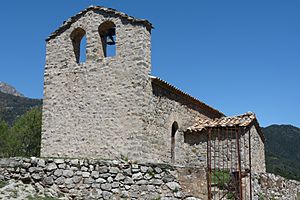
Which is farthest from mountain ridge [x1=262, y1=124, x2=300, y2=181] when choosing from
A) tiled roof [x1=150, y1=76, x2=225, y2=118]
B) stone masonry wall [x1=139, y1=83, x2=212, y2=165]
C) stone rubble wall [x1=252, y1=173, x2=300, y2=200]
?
stone masonry wall [x1=139, y1=83, x2=212, y2=165]

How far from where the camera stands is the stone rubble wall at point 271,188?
15113 mm

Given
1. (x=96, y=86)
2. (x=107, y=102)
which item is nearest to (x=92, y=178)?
(x=107, y=102)

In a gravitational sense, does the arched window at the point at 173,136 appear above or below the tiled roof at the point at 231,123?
below

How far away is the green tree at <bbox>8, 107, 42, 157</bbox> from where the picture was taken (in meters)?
28.8

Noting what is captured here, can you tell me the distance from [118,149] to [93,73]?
3.32 m

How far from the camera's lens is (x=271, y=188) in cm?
1636

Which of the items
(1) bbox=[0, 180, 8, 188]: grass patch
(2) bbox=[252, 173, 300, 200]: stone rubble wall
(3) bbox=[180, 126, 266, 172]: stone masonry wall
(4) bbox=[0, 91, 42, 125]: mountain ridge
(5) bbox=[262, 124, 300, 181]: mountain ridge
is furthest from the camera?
(4) bbox=[0, 91, 42, 125]: mountain ridge

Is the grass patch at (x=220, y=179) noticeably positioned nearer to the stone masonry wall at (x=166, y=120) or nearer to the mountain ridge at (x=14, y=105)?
the stone masonry wall at (x=166, y=120)

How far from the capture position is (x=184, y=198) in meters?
11.9

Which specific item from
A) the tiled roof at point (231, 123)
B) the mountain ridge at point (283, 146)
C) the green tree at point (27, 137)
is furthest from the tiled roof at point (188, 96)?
the mountain ridge at point (283, 146)

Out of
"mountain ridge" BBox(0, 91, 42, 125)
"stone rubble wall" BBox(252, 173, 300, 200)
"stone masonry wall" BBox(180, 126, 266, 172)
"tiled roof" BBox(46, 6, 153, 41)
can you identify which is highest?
"mountain ridge" BBox(0, 91, 42, 125)

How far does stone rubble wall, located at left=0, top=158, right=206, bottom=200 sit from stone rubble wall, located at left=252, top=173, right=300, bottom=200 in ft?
14.1

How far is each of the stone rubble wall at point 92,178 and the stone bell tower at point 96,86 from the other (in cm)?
304

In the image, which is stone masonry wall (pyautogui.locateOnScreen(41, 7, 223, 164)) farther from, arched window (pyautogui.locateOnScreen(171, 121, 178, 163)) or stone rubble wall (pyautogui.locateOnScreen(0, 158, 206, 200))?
stone rubble wall (pyautogui.locateOnScreen(0, 158, 206, 200))
